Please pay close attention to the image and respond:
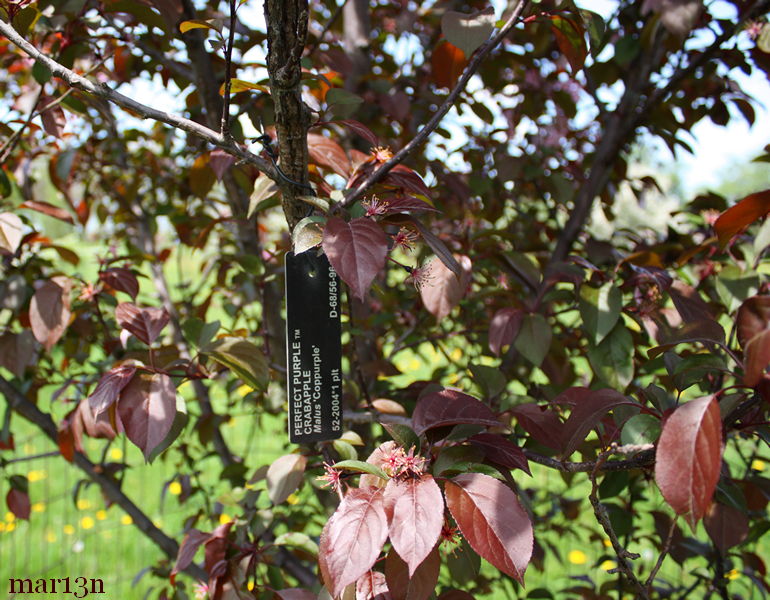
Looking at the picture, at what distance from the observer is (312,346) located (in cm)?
89

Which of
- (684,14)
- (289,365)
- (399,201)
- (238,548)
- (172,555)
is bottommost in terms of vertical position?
(172,555)

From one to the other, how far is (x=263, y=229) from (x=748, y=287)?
1592 millimetres

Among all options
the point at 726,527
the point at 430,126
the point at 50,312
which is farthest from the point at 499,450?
the point at 50,312

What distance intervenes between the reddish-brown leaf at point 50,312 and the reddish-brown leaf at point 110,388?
1.11ft

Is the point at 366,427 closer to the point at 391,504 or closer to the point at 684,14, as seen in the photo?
the point at 391,504

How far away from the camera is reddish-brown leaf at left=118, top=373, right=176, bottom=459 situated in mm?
857

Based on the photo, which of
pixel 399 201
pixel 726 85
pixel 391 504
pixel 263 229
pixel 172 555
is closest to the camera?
pixel 391 504

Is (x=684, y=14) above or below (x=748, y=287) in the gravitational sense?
above

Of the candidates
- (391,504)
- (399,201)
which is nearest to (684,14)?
(399,201)

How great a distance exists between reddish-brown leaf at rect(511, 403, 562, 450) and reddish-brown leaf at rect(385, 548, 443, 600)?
0.25m

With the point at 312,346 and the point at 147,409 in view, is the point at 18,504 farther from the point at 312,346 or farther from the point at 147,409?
the point at 312,346

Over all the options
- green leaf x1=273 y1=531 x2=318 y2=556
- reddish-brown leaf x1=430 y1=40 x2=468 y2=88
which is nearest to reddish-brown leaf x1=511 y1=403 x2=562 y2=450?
green leaf x1=273 y1=531 x2=318 y2=556

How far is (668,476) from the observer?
59 cm

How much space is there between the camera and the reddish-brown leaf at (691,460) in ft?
1.89
